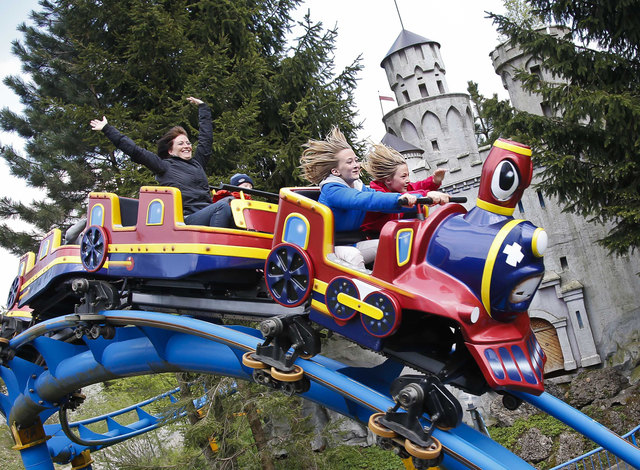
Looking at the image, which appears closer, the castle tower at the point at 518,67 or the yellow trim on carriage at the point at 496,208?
the yellow trim on carriage at the point at 496,208

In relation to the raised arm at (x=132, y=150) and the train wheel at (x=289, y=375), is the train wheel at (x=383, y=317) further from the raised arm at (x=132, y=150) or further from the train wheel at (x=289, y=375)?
the raised arm at (x=132, y=150)

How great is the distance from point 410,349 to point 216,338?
3.05ft

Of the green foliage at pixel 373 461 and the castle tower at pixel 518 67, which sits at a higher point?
the castle tower at pixel 518 67

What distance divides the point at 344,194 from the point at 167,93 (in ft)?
Answer: 22.4

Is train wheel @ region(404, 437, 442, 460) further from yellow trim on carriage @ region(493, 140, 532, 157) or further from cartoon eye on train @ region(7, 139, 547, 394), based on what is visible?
yellow trim on carriage @ region(493, 140, 532, 157)

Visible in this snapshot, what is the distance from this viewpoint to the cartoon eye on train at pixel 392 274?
2.12 metres

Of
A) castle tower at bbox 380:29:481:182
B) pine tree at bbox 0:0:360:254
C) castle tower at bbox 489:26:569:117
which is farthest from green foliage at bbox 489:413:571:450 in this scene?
castle tower at bbox 380:29:481:182

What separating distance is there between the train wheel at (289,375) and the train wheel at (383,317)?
37 centimetres

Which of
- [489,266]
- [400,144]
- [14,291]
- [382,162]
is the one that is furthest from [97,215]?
[400,144]

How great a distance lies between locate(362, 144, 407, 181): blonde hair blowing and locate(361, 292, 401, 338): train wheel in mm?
995

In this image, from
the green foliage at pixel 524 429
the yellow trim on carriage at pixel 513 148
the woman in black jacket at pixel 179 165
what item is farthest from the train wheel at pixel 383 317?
the green foliage at pixel 524 429

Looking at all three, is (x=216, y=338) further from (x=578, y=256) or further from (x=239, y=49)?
(x=578, y=256)

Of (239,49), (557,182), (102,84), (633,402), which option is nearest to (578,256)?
(633,402)

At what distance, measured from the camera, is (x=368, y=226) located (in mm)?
2969
